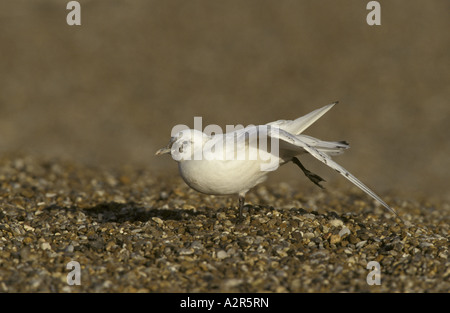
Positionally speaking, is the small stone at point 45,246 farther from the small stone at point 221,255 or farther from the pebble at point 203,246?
the small stone at point 221,255

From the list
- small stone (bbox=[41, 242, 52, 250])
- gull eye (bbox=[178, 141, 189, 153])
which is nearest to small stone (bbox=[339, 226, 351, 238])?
gull eye (bbox=[178, 141, 189, 153])

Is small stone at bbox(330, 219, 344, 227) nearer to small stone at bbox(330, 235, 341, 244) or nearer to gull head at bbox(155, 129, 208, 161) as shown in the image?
small stone at bbox(330, 235, 341, 244)

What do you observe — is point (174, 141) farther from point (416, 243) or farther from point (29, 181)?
point (29, 181)

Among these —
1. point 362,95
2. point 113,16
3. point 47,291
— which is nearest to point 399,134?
point 362,95

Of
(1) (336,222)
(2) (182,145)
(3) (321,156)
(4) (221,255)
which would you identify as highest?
(2) (182,145)

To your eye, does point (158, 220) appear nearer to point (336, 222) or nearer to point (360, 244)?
point (336, 222)

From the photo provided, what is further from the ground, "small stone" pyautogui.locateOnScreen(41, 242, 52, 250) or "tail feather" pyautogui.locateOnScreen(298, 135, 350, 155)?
"tail feather" pyautogui.locateOnScreen(298, 135, 350, 155)

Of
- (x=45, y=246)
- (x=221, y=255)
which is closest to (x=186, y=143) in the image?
(x=221, y=255)

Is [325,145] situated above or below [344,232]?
above

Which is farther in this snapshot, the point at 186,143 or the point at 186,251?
the point at 186,143
